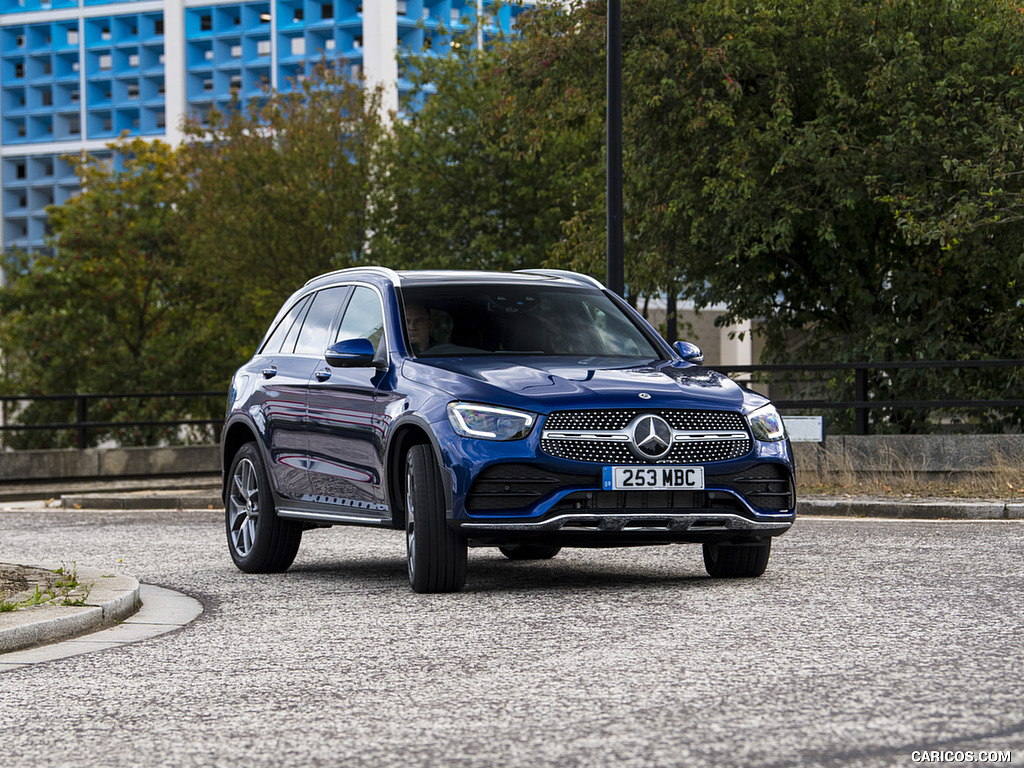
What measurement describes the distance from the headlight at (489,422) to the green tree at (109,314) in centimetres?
3271

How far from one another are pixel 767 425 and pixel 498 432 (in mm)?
1563

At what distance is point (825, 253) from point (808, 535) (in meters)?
10.1

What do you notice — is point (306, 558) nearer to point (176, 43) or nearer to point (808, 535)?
point (808, 535)

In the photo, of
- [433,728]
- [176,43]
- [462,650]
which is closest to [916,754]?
[433,728]

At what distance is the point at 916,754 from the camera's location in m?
4.59

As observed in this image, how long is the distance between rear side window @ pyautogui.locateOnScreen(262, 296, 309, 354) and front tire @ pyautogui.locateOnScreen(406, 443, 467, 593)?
2.45 m

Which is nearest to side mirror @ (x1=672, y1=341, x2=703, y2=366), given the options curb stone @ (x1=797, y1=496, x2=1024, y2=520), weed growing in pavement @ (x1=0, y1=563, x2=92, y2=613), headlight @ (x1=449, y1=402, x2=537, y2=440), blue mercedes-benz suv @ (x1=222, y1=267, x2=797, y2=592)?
blue mercedes-benz suv @ (x1=222, y1=267, x2=797, y2=592)

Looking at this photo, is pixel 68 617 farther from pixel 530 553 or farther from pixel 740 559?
pixel 530 553

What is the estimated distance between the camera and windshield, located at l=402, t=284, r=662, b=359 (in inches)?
376

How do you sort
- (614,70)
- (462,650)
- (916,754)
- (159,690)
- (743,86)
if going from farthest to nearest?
1. (743,86)
2. (614,70)
3. (462,650)
4. (159,690)
5. (916,754)

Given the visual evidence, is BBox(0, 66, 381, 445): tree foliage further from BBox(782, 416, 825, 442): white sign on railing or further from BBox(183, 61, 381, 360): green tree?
BBox(782, 416, 825, 442): white sign on railing

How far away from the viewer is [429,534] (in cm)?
852

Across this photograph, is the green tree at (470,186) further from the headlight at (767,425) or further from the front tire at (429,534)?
the front tire at (429,534)

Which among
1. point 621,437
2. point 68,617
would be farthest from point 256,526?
point 621,437
